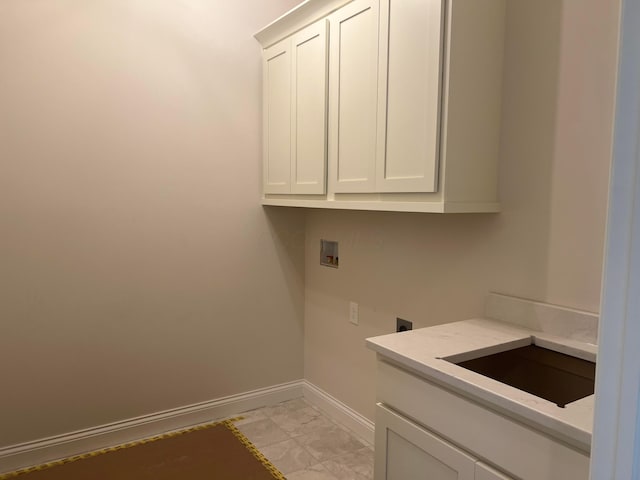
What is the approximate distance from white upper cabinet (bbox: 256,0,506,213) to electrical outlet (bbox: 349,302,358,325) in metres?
0.66

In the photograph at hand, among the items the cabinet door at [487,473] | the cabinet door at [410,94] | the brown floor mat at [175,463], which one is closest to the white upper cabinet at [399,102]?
the cabinet door at [410,94]

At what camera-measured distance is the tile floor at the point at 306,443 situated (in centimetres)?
229

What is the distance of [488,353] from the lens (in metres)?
1.51

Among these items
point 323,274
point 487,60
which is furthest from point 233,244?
point 487,60

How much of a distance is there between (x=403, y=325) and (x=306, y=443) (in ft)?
2.88

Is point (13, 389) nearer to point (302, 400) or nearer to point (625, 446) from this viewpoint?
point (302, 400)

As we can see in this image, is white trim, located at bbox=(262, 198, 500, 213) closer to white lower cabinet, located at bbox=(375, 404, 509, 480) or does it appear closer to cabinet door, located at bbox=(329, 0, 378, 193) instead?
cabinet door, located at bbox=(329, 0, 378, 193)

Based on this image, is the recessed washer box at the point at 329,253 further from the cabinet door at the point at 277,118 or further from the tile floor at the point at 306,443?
the tile floor at the point at 306,443

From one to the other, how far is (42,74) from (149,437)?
1.96m

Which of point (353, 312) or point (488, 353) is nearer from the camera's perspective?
point (488, 353)

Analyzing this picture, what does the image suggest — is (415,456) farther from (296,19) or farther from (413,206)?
(296,19)

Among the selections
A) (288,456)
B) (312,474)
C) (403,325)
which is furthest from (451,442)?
(288,456)

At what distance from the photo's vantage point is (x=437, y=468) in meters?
1.36

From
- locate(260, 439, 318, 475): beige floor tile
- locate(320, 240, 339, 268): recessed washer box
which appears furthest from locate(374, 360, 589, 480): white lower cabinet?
locate(320, 240, 339, 268): recessed washer box
